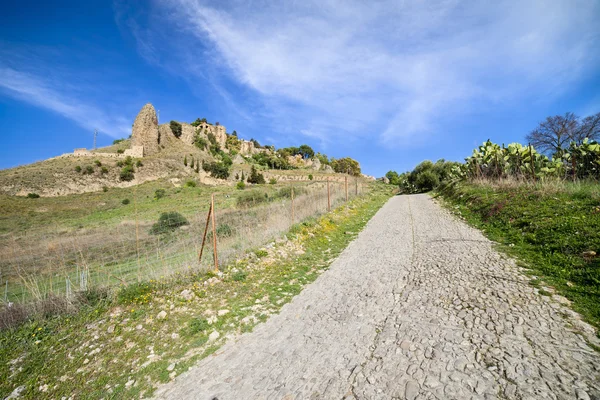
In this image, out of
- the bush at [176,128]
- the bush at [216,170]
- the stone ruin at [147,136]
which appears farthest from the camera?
the bush at [176,128]

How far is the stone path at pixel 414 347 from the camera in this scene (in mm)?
2395

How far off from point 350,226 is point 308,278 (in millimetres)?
5984

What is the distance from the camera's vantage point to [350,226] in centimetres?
1145

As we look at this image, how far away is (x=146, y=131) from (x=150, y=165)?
1543 cm

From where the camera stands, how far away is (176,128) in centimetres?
8219

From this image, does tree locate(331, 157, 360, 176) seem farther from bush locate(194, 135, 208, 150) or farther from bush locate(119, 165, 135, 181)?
bush locate(119, 165, 135, 181)

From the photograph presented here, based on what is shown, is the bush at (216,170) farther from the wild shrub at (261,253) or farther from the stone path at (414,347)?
the stone path at (414,347)

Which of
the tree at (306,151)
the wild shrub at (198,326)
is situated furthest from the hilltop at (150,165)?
the wild shrub at (198,326)

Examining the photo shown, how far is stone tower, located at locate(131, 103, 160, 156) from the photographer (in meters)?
68.0

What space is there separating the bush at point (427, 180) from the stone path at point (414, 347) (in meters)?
33.1

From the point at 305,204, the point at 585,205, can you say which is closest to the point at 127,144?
the point at 305,204

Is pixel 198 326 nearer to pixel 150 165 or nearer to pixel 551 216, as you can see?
pixel 551 216

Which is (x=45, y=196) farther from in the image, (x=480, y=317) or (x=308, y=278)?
(x=480, y=317)

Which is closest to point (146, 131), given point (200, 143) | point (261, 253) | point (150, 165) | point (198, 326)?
point (150, 165)
